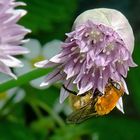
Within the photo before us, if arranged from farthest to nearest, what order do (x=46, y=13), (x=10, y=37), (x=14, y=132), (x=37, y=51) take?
(x=46, y=13)
(x=37, y=51)
(x=14, y=132)
(x=10, y=37)

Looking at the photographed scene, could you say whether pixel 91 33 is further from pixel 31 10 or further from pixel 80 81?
pixel 31 10

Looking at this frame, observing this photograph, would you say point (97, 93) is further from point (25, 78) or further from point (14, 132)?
point (14, 132)

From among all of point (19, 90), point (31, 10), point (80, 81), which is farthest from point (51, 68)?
point (31, 10)

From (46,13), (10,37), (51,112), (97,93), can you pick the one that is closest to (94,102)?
Answer: (97,93)

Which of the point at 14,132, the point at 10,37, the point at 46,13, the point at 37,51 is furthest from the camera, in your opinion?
the point at 46,13

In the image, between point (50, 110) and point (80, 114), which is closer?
point (80, 114)
